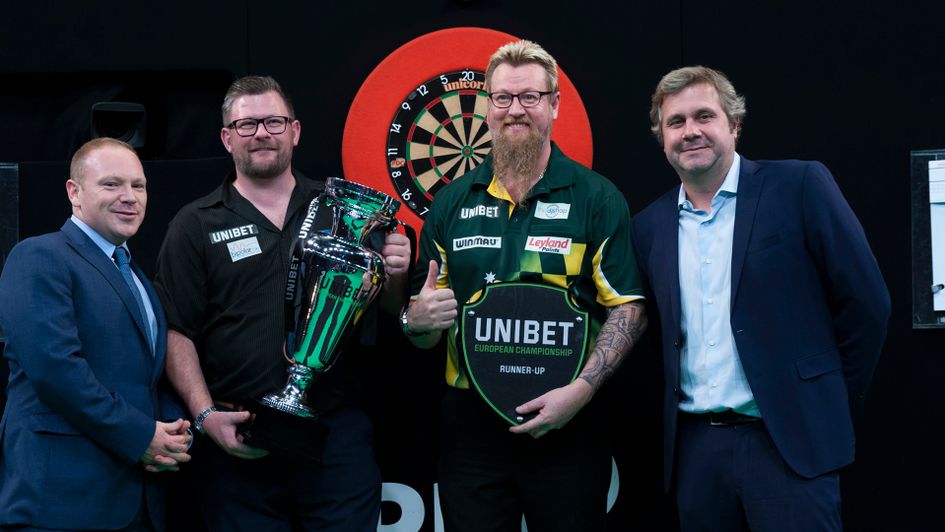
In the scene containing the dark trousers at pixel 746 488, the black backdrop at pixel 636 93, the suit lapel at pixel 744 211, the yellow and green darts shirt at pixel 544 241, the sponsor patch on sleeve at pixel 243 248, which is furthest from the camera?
the black backdrop at pixel 636 93

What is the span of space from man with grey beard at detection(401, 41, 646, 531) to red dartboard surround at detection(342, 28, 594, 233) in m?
0.49

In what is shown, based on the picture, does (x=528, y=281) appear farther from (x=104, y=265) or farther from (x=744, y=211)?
(x=104, y=265)

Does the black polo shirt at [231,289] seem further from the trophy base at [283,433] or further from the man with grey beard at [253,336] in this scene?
the trophy base at [283,433]

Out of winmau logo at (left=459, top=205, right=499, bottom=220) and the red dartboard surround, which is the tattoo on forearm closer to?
winmau logo at (left=459, top=205, right=499, bottom=220)

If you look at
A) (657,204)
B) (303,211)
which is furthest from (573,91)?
(303,211)

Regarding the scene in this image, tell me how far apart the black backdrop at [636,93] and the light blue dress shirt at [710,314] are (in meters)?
0.72

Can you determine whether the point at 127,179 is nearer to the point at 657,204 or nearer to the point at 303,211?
the point at 303,211

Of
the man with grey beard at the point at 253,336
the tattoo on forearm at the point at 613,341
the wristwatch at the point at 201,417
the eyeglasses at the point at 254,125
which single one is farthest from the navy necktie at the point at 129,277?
the tattoo on forearm at the point at 613,341

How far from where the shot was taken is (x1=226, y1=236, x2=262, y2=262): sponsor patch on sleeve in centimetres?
292

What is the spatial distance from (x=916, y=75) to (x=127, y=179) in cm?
270

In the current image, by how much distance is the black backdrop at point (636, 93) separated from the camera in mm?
Result: 3312

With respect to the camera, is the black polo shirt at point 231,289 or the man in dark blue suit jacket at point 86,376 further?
the black polo shirt at point 231,289

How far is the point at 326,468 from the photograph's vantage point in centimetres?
288

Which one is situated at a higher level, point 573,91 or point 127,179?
point 573,91
